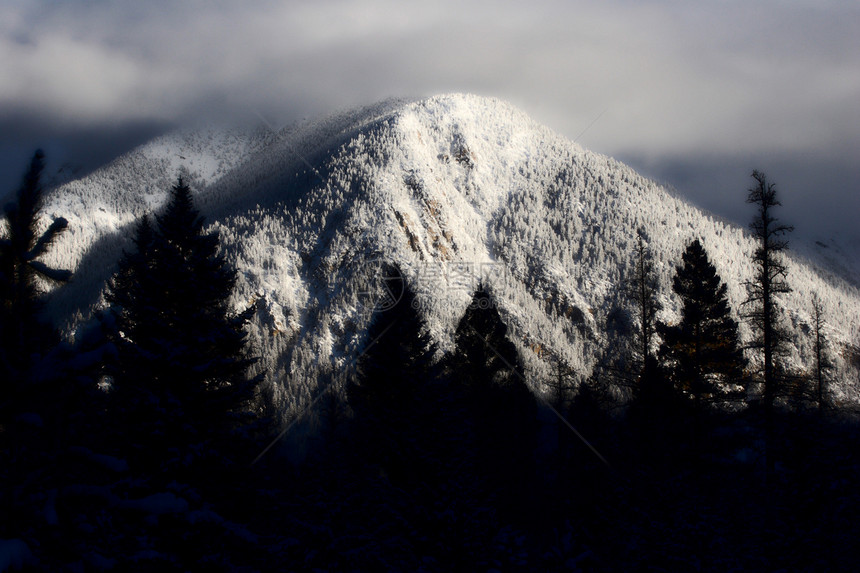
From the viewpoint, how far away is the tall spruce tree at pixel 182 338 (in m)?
11.2

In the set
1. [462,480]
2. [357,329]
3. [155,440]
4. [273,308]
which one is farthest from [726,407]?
[273,308]

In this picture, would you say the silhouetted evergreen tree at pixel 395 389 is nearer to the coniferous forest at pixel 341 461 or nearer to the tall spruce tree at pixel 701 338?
Answer: the coniferous forest at pixel 341 461

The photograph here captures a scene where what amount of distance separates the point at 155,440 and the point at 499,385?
17246 mm

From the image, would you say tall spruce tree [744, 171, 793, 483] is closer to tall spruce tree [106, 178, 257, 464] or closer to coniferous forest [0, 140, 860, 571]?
coniferous forest [0, 140, 860, 571]

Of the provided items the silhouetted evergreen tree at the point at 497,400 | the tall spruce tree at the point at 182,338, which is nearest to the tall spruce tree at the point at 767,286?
the silhouetted evergreen tree at the point at 497,400

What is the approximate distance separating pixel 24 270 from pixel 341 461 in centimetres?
1031

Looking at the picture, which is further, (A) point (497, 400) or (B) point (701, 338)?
(A) point (497, 400)

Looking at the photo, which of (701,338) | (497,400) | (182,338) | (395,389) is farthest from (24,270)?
(497,400)

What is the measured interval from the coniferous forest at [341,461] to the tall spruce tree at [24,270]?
0.06ft

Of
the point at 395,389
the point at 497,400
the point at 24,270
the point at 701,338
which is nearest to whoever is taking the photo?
the point at 24,270

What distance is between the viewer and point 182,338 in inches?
466

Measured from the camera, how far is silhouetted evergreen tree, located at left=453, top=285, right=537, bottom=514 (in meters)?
20.6

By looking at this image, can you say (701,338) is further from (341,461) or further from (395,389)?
(341,461)

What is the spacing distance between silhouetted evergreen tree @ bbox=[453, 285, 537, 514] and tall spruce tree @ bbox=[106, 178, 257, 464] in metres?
9.00
